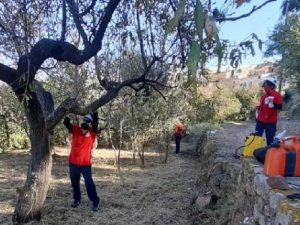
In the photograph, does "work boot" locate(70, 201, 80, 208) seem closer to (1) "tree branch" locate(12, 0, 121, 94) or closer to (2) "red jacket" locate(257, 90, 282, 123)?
(1) "tree branch" locate(12, 0, 121, 94)

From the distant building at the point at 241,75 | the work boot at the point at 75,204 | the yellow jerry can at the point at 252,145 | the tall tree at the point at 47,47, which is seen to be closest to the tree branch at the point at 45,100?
the tall tree at the point at 47,47

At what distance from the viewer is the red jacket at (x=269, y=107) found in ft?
23.3

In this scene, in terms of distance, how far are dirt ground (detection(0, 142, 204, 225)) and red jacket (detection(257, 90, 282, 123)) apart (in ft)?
6.94

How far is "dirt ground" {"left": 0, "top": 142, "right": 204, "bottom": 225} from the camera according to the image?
22.8 feet

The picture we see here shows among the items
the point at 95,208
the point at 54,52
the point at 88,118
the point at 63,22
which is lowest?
the point at 95,208

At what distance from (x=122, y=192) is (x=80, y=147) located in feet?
7.09

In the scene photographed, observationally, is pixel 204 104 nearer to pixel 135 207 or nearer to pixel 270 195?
pixel 135 207

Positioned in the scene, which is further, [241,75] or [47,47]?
[241,75]

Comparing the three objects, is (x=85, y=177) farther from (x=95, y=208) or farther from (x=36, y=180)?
(x=36, y=180)

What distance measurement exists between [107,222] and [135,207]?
3.42 ft

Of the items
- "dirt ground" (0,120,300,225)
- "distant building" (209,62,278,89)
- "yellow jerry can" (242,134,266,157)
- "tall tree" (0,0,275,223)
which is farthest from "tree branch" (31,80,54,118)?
"yellow jerry can" (242,134,266,157)

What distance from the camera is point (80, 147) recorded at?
707 cm

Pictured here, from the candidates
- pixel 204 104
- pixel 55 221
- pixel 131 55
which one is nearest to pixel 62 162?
pixel 131 55

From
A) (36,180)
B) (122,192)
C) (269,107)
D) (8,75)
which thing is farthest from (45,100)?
(269,107)
